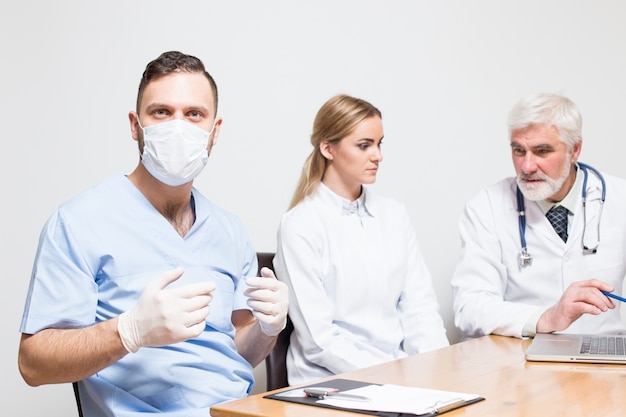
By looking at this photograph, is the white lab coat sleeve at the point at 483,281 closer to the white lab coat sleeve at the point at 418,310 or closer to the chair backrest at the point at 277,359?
the white lab coat sleeve at the point at 418,310

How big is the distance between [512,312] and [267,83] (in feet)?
3.96

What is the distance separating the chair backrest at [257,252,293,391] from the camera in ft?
7.58

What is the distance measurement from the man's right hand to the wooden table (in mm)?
215

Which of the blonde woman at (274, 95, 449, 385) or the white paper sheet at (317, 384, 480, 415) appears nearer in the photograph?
the white paper sheet at (317, 384, 480, 415)

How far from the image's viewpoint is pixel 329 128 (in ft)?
8.20

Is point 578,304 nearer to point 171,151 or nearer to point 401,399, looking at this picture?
point 401,399

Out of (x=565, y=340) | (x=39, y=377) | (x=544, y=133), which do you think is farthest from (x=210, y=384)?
(x=544, y=133)

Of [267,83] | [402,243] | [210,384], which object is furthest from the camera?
[267,83]

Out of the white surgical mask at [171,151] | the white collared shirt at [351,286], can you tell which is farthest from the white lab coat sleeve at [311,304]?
the white surgical mask at [171,151]

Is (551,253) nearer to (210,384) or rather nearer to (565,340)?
(565,340)

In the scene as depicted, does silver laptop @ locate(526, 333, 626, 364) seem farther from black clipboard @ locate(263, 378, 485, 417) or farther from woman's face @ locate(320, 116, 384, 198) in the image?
woman's face @ locate(320, 116, 384, 198)

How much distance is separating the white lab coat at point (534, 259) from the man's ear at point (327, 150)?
21.0 inches

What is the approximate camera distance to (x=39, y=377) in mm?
1474

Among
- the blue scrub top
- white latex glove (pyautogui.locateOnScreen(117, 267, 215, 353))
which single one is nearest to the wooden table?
white latex glove (pyautogui.locateOnScreen(117, 267, 215, 353))
